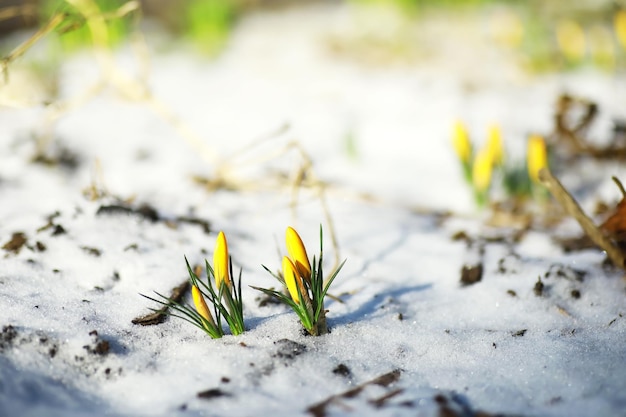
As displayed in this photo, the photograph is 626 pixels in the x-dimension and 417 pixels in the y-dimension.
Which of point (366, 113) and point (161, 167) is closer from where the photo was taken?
point (161, 167)

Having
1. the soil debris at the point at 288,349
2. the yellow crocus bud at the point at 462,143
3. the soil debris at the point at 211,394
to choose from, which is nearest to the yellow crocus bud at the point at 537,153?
the yellow crocus bud at the point at 462,143

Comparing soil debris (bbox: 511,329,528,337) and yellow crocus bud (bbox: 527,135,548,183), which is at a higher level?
yellow crocus bud (bbox: 527,135,548,183)

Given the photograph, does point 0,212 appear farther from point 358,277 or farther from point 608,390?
point 608,390

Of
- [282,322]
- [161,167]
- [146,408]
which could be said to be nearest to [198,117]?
[161,167]

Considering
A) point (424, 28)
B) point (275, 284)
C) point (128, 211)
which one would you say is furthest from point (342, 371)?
point (424, 28)

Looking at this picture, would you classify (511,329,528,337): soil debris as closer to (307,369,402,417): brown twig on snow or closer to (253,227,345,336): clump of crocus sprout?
(307,369,402,417): brown twig on snow

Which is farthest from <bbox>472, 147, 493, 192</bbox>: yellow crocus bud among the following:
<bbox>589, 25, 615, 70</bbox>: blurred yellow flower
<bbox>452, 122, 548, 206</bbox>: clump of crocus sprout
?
<bbox>589, 25, 615, 70</bbox>: blurred yellow flower

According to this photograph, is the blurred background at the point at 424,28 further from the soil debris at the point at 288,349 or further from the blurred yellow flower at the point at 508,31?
the soil debris at the point at 288,349
